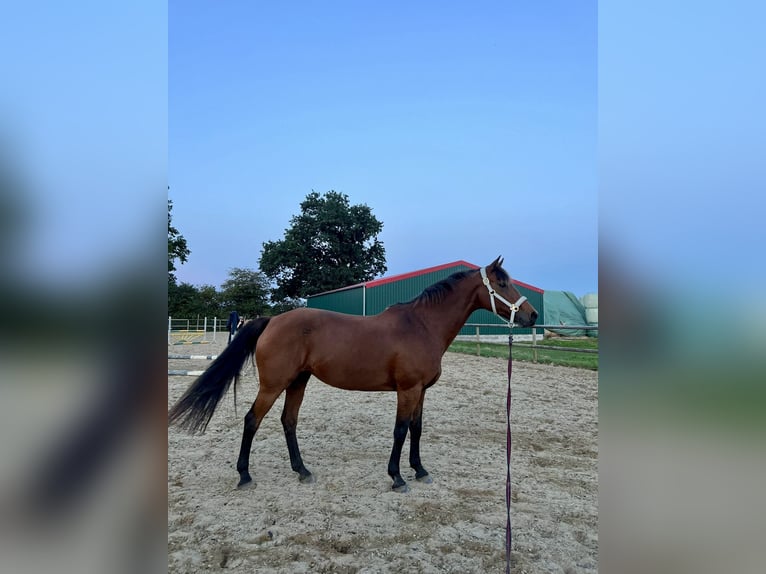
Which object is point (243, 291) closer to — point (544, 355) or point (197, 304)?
point (197, 304)

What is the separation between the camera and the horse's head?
3.84 m

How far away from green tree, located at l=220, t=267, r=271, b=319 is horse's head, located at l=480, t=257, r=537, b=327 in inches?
1432

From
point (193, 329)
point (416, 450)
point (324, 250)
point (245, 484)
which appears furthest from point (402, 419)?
point (324, 250)

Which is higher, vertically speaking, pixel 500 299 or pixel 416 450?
pixel 500 299

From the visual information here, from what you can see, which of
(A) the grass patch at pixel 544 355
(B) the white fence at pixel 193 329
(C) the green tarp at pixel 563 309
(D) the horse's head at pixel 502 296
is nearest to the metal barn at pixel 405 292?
(C) the green tarp at pixel 563 309

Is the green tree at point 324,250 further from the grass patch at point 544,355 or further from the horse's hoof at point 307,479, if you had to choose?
the horse's hoof at point 307,479

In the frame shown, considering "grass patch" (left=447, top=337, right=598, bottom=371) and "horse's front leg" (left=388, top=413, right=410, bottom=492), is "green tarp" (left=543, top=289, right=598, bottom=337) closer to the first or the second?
"grass patch" (left=447, top=337, right=598, bottom=371)

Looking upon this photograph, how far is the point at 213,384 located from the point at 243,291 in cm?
4481

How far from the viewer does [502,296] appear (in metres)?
3.86

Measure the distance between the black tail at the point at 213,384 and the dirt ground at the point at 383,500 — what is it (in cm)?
54

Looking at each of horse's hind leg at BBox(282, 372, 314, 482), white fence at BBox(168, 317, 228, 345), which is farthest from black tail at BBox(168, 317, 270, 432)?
white fence at BBox(168, 317, 228, 345)

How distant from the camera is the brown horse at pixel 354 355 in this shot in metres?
3.56
